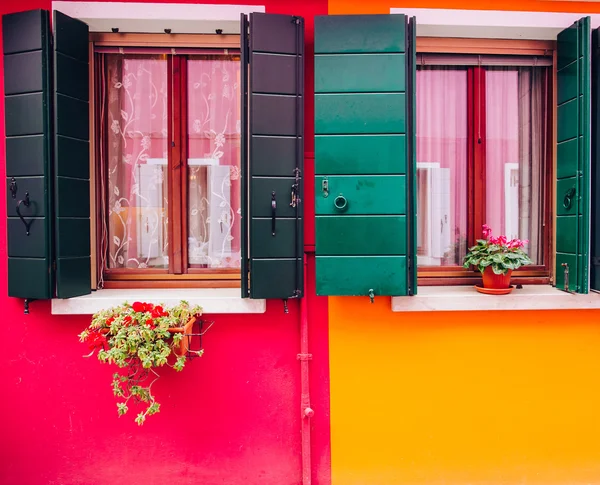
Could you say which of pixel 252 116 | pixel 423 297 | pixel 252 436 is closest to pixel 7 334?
pixel 252 436

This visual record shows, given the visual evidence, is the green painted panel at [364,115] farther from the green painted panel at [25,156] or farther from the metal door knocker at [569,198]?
the green painted panel at [25,156]

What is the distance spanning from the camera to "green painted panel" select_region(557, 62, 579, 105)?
274 cm

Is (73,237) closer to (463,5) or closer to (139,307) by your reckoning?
(139,307)

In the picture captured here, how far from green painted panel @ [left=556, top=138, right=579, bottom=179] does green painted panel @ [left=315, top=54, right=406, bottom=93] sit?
1170 mm

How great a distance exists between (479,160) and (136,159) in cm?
242

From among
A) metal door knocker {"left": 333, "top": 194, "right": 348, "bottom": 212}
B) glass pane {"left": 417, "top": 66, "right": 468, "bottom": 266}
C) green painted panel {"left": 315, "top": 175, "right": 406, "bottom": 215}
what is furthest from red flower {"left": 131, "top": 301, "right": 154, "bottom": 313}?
glass pane {"left": 417, "top": 66, "right": 468, "bottom": 266}

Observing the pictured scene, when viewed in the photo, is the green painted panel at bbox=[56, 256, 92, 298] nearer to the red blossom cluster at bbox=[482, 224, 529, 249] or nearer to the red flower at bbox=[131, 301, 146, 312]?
the red flower at bbox=[131, 301, 146, 312]

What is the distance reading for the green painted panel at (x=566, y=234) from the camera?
2730 millimetres

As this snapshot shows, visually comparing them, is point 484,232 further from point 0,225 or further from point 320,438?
point 0,225

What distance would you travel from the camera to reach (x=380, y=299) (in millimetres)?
2865

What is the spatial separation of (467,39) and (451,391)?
239cm

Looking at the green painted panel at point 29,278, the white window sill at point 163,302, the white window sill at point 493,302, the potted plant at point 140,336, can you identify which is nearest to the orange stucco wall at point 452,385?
the white window sill at point 493,302

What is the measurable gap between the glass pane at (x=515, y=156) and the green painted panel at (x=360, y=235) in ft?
3.15

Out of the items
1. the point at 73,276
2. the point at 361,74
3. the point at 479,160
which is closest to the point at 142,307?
the point at 73,276
